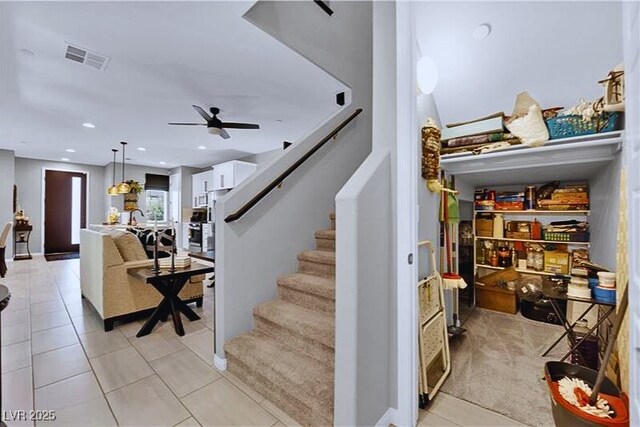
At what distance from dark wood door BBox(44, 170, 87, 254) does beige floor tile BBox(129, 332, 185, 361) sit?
26.6 ft

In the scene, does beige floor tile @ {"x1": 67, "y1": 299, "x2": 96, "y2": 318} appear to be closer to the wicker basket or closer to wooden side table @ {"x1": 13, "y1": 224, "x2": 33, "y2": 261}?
the wicker basket

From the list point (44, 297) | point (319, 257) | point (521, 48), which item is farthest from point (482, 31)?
point (44, 297)

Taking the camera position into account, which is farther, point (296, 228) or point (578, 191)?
point (578, 191)

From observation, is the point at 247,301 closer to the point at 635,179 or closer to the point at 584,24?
the point at 635,179

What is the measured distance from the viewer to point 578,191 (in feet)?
10.4

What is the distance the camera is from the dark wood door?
8.23 m

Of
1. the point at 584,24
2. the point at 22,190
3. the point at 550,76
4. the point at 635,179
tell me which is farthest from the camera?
the point at 22,190

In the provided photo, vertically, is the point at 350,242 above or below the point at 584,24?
below

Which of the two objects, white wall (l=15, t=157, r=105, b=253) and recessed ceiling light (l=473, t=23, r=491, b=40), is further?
white wall (l=15, t=157, r=105, b=253)

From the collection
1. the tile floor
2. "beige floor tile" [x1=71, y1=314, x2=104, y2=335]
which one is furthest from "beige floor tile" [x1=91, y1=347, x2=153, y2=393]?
"beige floor tile" [x1=71, y1=314, x2=104, y2=335]

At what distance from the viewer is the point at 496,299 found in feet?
11.8

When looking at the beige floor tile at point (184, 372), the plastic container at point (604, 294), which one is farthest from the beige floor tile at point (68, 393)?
the plastic container at point (604, 294)

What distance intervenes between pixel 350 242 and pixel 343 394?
2.52 feet

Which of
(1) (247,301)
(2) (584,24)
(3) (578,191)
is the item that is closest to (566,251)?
(3) (578,191)
